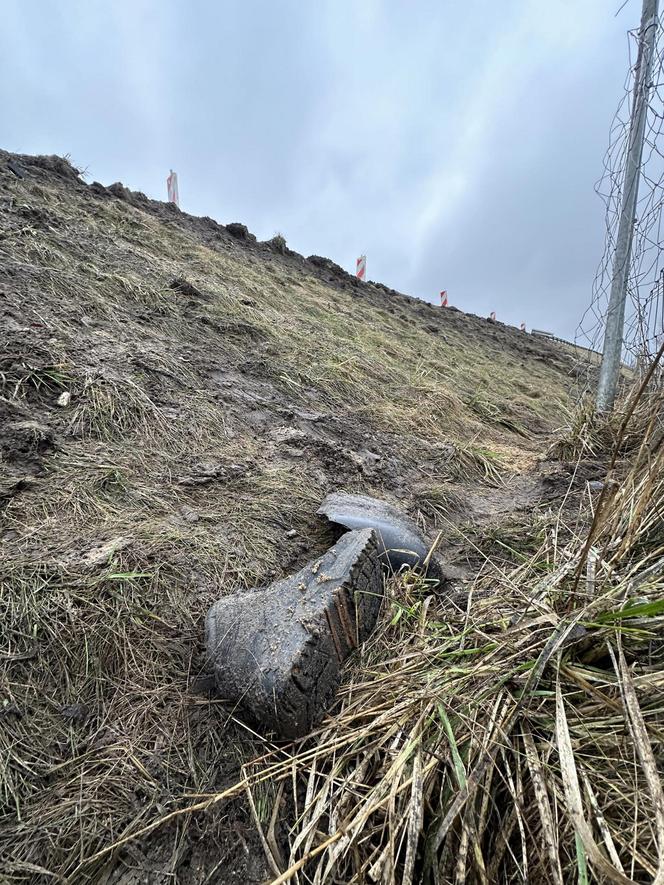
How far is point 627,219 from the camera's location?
296 cm

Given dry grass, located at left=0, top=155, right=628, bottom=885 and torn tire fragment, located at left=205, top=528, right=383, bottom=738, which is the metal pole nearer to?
dry grass, located at left=0, top=155, right=628, bottom=885

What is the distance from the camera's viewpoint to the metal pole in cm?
268

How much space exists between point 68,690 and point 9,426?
1.32 metres

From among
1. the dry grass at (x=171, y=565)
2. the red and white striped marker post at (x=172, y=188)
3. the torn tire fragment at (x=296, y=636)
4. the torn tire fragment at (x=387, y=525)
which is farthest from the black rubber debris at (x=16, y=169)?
the torn tire fragment at (x=296, y=636)

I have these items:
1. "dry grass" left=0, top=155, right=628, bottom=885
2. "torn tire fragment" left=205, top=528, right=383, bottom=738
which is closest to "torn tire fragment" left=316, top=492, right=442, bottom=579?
"dry grass" left=0, top=155, right=628, bottom=885

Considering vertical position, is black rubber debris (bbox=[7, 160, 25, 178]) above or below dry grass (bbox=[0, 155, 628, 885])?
above

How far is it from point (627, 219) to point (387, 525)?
8.66ft

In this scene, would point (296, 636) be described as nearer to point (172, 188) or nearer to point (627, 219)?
point (627, 219)

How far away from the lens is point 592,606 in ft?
3.34

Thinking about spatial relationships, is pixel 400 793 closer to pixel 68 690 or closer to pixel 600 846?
pixel 600 846

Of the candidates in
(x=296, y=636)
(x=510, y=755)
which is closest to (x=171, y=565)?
(x=296, y=636)

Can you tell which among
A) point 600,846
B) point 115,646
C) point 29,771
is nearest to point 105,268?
point 115,646

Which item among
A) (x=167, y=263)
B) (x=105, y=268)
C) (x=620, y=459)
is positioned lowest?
(x=620, y=459)

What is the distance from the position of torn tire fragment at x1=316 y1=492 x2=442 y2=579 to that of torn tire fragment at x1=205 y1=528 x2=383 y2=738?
226 mm
